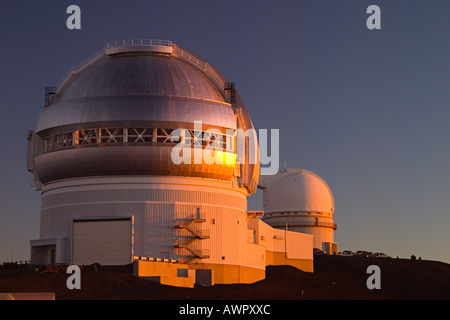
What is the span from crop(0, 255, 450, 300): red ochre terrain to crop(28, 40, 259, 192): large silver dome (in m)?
7.41

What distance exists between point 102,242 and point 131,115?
8733 mm

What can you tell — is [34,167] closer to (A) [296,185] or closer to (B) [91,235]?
(B) [91,235]

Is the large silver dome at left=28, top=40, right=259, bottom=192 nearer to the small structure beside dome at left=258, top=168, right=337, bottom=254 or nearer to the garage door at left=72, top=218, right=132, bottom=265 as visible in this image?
the garage door at left=72, top=218, right=132, bottom=265

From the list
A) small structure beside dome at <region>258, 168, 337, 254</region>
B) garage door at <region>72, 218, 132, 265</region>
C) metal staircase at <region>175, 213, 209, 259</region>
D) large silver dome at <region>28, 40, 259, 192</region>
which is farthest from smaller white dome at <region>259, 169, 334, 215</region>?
garage door at <region>72, 218, 132, 265</region>

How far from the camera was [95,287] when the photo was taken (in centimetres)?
4434

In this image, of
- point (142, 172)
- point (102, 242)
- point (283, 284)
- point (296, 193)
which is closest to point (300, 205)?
point (296, 193)

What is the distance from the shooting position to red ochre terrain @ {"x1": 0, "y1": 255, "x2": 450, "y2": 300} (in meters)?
43.6

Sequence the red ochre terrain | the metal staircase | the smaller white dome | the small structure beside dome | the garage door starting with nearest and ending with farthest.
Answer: the red ochre terrain → the garage door → the metal staircase → the small structure beside dome → the smaller white dome

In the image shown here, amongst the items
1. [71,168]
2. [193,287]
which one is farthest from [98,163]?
[193,287]

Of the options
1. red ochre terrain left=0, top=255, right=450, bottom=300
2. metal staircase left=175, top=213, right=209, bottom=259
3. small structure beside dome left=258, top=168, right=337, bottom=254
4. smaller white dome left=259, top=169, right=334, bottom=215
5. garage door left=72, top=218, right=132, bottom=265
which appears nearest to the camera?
red ochre terrain left=0, top=255, right=450, bottom=300

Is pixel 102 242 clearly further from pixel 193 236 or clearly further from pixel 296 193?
pixel 296 193

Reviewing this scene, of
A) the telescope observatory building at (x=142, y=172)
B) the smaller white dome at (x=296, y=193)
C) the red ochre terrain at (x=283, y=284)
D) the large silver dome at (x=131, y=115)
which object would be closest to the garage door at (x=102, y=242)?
the telescope observatory building at (x=142, y=172)

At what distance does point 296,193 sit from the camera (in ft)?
301

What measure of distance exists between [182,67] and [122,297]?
78.5 ft
